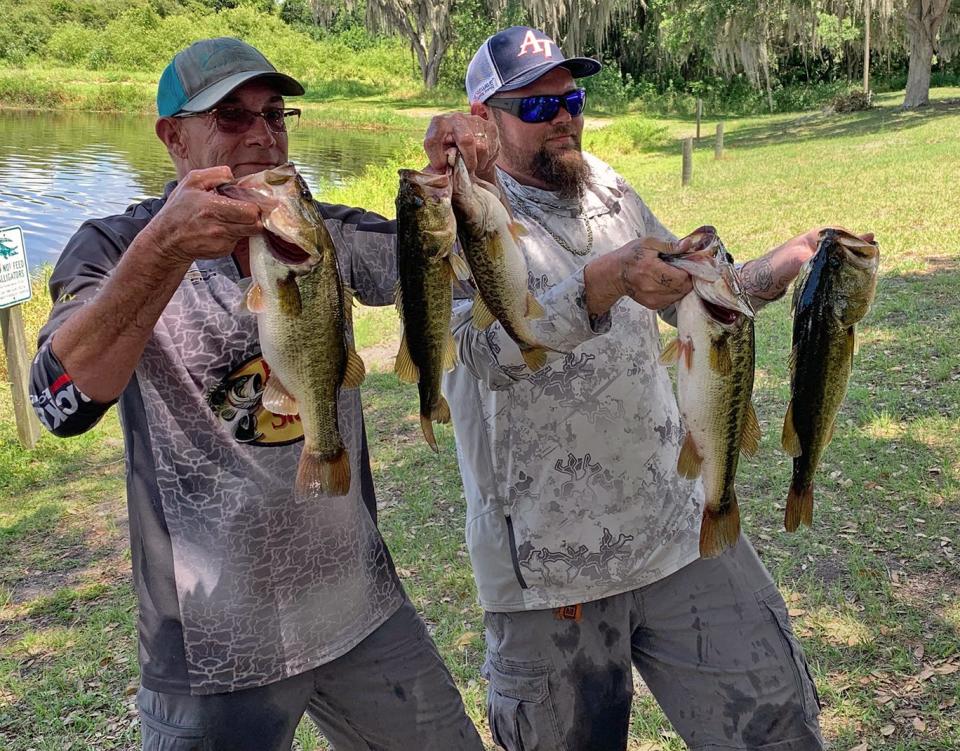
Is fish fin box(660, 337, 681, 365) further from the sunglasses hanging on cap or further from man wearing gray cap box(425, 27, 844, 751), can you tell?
the sunglasses hanging on cap

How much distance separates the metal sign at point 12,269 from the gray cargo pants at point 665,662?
6.04m

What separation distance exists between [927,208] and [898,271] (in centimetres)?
363

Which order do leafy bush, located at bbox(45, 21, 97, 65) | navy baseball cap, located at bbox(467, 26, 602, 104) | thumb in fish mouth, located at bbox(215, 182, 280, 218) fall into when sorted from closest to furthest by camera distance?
thumb in fish mouth, located at bbox(215, 182, 280, 218) → navy baseball cap, located at bbox(467, 26, 602, 104) → leafy bush, located at bbox(45, 21, 97, 65)

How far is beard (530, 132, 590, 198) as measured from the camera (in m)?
3.17

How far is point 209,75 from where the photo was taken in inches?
103

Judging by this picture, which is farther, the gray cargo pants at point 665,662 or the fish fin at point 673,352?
the gray cargo pants at point 665,662

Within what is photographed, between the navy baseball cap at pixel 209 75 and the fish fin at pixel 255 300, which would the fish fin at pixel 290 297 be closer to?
the fish fin at pixel 255 300

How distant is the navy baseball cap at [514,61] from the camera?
10.3 ft

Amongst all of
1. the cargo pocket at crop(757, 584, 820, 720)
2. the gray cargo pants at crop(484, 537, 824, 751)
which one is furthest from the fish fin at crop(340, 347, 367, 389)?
the cargo pocket at crop(757, 584, 820, 720)

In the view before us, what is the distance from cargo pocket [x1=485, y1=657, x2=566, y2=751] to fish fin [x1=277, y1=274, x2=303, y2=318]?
158cm


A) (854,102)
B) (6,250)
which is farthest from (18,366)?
(854,102)

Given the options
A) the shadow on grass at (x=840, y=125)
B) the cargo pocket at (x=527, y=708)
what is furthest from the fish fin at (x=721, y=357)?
the shadow on grass at (x=840, y=125)

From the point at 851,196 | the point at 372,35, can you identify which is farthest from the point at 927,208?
the point at 372,35

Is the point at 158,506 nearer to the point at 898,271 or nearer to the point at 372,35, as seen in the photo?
the point at 898,271
